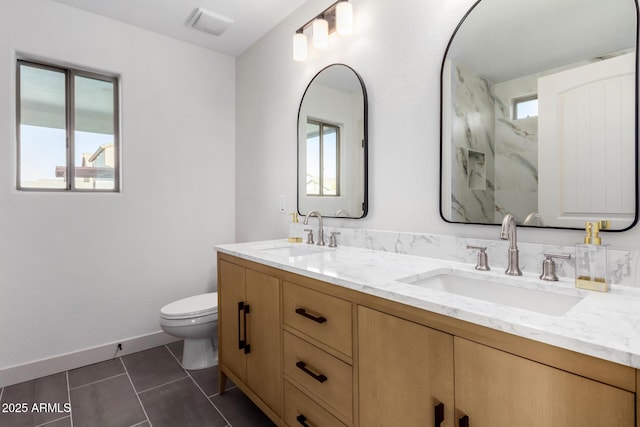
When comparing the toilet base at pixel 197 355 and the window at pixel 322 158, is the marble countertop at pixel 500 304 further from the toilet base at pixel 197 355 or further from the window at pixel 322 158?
the toilet base at pixel 197 355

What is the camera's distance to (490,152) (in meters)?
1.24

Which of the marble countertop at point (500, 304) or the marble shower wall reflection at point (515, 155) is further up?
the marble shower wall reflection at point (515, 155)

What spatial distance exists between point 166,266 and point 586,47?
2.77 metres

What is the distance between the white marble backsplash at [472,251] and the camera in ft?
3.10

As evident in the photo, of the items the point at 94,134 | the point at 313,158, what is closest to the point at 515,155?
the point at 313,158

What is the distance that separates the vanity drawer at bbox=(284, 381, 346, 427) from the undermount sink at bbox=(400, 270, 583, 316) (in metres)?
0.56

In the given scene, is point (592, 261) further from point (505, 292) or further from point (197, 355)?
point (197, 355)

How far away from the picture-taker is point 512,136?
3.84 ft

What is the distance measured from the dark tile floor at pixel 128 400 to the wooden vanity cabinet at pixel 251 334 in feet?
0.54

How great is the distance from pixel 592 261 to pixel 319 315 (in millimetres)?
857

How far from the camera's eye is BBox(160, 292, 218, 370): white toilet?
1.99 m

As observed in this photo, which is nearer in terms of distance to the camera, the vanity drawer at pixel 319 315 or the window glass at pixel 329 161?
the vanity drawer at pixel 319 315

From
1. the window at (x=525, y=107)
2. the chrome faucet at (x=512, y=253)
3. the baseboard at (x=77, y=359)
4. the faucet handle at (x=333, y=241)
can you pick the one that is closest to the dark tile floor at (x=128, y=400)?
the baseboard at (x=77, y=359)

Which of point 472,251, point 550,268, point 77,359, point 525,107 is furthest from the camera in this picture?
point 77,359
